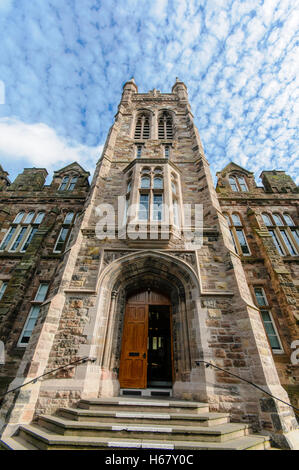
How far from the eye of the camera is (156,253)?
7480mm

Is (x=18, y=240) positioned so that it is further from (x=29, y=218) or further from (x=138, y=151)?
(x=138, y=151)

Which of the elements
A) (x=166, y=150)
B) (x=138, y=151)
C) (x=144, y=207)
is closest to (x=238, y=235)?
(x=144, y=207)

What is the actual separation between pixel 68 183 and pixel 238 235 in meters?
12.2

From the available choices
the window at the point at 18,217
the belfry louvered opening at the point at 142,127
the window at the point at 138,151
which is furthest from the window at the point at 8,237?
the belfry louvered opening at the point at 142,127

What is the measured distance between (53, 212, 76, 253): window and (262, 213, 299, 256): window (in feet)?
38.5

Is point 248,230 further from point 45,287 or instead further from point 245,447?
point 45,287

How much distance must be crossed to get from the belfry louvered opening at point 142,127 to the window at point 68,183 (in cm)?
566

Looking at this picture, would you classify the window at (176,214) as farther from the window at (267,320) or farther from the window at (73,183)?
the window at (73,183)

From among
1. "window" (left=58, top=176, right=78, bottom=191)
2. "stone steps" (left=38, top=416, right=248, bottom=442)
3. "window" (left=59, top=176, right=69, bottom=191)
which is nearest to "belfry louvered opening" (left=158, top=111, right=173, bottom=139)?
"window" (left=58, top=176, right=78, bottom=191)

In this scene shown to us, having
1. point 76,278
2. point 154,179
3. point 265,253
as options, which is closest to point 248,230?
point 265,253

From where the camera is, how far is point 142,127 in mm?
15625

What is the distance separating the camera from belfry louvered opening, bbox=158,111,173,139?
15.2 meters
